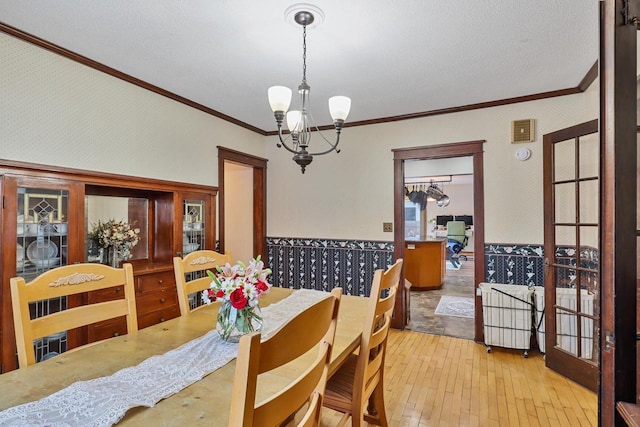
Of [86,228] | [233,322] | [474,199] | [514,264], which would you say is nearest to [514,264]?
[514,264]

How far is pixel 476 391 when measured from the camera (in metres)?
2.43

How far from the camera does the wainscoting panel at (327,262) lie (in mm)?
3990

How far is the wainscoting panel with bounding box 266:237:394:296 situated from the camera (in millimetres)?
3990

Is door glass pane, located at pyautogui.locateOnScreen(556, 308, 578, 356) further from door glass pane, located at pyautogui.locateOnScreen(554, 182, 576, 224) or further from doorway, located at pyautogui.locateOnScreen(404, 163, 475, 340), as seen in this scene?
doorway, located at pyautogui.locateOnScreen(404, 163, 475, 340)

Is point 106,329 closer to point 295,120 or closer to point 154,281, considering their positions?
point 154,281

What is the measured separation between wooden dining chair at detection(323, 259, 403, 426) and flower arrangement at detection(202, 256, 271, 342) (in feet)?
1.60

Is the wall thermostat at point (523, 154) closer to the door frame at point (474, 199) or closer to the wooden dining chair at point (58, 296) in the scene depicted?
the door frame at point (474, 199)

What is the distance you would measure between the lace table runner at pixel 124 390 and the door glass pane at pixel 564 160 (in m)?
2.93

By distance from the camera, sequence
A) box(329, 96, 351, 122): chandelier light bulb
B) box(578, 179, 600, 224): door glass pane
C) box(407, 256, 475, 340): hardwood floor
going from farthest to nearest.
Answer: box(407, 256, 475, 340): hardwood floor < box(578, 179, 600, 224): door glass pane < box(329, 96, 351, 122): chandelier light bulb

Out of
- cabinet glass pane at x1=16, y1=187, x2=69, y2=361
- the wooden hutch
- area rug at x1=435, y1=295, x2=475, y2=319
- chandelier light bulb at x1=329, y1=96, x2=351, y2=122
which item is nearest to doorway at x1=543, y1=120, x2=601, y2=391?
area rug at x1=435, y1=295, x2=475, y2=319

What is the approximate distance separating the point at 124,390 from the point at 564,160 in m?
3.32

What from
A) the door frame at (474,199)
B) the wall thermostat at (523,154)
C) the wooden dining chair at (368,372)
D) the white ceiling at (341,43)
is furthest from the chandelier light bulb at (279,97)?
the wall thermostat at (523,154)

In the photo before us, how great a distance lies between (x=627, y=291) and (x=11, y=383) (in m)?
1.85

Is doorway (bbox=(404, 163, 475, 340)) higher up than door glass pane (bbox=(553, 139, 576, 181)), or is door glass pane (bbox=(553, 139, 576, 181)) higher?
door glass pane (bbox=(553, 139, 576, 181))
